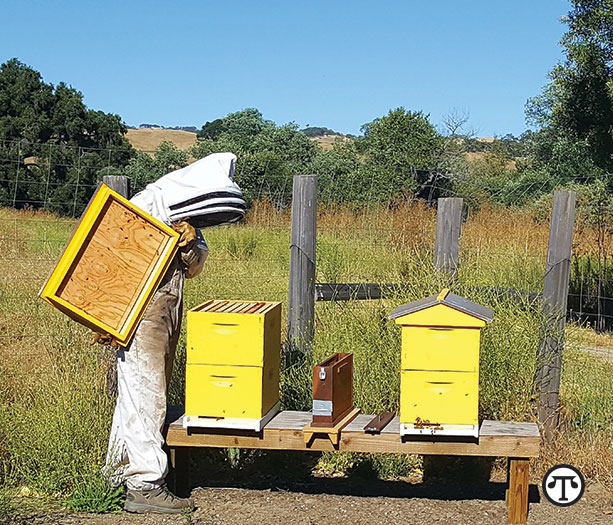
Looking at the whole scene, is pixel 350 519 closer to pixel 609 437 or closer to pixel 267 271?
pixel 609 437

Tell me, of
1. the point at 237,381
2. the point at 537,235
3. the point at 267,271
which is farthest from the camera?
the point at 267,271

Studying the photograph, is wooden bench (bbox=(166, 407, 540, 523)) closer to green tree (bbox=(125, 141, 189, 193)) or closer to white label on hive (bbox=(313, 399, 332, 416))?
white label on hive (bbox=(313, 399, 332, 416))

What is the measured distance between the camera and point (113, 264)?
4.18 m

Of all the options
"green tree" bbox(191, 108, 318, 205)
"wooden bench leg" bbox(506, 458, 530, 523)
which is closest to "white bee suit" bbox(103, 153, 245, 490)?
"wooden bench leg" bbox(506, 458, 530, 523)

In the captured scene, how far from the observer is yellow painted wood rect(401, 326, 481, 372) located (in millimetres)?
4043

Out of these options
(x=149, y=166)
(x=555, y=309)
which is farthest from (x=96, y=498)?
(x=149, y=166)

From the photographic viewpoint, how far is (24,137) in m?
25.9

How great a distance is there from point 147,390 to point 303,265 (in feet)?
5.92

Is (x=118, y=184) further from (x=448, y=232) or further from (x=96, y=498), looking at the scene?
(x=448, y=232)

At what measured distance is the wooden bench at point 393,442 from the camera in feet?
13.7

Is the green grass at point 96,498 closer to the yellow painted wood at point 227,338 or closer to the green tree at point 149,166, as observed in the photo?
the yellow painted wood at point 227,338

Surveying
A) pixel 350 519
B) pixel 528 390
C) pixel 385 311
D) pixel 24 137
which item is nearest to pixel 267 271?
pixel 385 311

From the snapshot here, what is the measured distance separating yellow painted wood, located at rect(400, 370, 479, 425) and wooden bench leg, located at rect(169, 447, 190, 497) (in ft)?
4.64

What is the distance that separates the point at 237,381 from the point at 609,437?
2.78 meters
